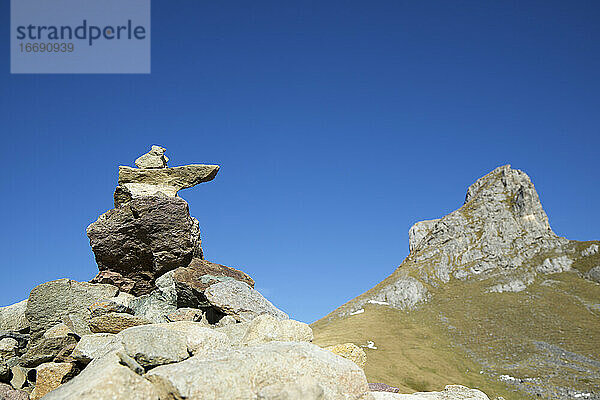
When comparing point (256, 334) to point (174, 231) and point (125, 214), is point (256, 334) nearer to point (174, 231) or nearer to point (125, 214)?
point (174, 231)

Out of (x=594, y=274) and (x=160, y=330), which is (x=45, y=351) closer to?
(x=160, y=330)

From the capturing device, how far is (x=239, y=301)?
19078mm

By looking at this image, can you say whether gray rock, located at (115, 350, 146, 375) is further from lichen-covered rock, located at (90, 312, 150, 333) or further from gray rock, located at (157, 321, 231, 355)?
lichen-covered rock, located at (90, 312, 150, 333)

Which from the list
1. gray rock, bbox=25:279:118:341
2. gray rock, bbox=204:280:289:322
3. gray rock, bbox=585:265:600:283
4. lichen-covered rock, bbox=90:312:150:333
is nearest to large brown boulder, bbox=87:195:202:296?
gray rock, bbox=25:279:118:341

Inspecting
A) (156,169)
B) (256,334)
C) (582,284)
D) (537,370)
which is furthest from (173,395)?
(582,284)

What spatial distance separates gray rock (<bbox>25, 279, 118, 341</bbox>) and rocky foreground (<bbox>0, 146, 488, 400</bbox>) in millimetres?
43

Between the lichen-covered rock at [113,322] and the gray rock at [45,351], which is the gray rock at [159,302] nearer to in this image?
the lichen-covered rock at [113,322]

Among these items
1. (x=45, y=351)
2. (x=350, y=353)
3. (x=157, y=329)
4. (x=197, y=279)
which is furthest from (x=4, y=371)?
(x=350, y=353)

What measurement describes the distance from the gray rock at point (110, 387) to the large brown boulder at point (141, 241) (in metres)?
11.4

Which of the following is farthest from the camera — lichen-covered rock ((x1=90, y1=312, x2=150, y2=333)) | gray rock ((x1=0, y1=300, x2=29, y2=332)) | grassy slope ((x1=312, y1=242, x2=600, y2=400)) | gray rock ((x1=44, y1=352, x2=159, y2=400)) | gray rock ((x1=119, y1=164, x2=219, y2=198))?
Result: grassy slope ((x1=312, y1=242, x2=600, y2=400))

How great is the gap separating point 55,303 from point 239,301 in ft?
26.3

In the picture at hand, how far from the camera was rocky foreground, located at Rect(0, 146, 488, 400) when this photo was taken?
34.6 feet

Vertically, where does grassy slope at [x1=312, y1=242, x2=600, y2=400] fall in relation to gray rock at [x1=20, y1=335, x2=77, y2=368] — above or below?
below

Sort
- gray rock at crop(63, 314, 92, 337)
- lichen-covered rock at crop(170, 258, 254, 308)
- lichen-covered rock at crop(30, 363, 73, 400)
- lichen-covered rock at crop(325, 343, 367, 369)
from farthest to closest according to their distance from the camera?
lichen-covered rock at crop(170, 258, 254, 308)
gray rock at crop(63, 314, 92, 337)
lichen-covered rock at crop(325, 343, 367, 369)
lichen-covered rock at crop(30, 363, 73, 400)
